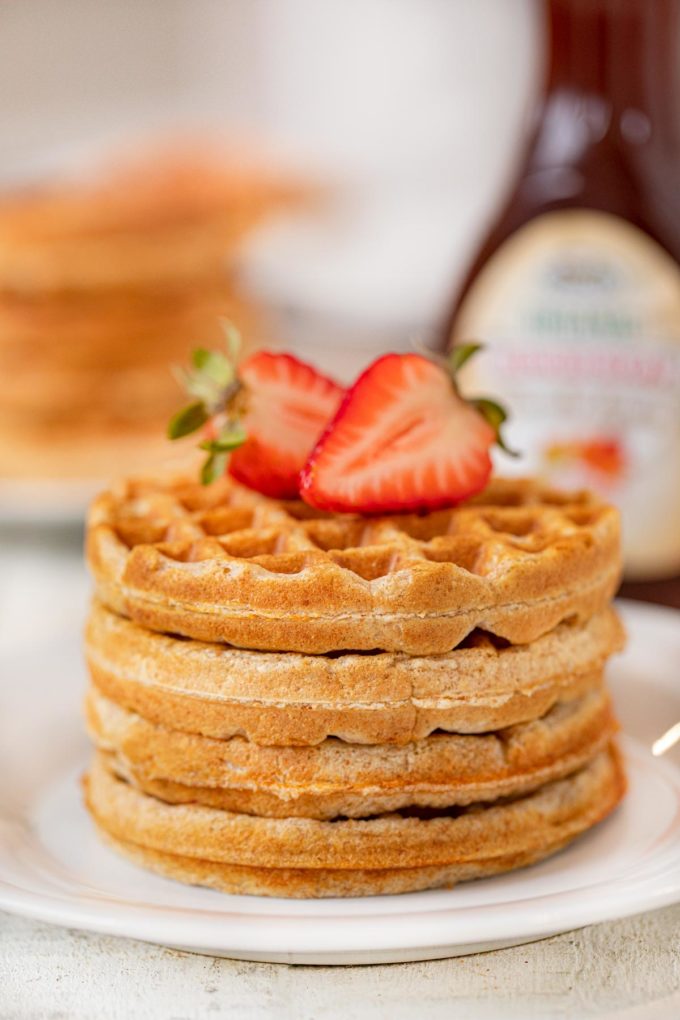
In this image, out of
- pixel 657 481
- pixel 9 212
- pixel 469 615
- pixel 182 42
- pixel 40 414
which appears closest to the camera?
pixel 469 615

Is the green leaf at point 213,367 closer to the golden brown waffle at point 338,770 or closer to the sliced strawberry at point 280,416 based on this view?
the sliced strawberry at point 280,416

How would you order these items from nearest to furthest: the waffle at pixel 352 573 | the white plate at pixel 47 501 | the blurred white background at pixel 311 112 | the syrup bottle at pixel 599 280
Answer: the waffle at pixel 352 573, the syrup bottle at pixel 599 280, the white plate at pixel 47 501, the blurred white background at pixel 311 112

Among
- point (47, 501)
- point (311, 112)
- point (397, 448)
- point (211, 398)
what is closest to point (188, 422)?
point (211, 398)

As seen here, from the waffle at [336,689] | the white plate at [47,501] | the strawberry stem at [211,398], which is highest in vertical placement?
the strawberry stem at [211,398]

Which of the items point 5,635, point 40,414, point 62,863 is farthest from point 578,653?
point 40,414

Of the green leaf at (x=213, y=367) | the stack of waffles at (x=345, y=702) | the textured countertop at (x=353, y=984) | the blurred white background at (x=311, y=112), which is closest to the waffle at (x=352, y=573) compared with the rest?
the stack of waffles at (x=345, y=702)

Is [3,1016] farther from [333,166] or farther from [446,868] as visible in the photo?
[333,166]
